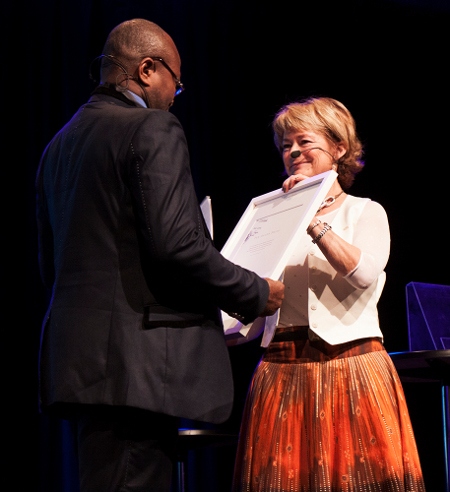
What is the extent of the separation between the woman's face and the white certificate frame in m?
0.16

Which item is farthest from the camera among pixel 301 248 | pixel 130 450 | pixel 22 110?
pixel 22 110

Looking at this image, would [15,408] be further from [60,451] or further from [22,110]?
[22,110]

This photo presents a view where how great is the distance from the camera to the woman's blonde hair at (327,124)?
8.27 feet

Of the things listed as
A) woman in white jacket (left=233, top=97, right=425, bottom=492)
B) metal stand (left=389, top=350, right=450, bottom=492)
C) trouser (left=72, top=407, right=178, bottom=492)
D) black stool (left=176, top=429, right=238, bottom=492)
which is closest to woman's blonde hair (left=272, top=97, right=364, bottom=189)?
woman in white jacket (left=233, top=97, right=425, bottom=492)

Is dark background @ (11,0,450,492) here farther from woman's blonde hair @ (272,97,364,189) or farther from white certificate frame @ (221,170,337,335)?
white certificate frame @ (221,170,337,335)

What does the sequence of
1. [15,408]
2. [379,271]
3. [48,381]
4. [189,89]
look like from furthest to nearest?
1. [189,89]
2. [15,408]
3. [379,271]
4. [48,381]

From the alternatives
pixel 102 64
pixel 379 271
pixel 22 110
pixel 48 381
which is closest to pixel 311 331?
pixel 379 271

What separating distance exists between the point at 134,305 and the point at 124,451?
32 centimetres

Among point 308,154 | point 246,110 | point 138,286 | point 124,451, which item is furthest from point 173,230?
point 246,110

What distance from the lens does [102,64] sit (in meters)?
2.00

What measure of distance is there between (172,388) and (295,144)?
1.18 meters

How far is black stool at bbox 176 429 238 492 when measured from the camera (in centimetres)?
265

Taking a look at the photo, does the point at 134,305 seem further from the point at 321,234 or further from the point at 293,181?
the point at 293,181

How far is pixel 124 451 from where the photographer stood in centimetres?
160
